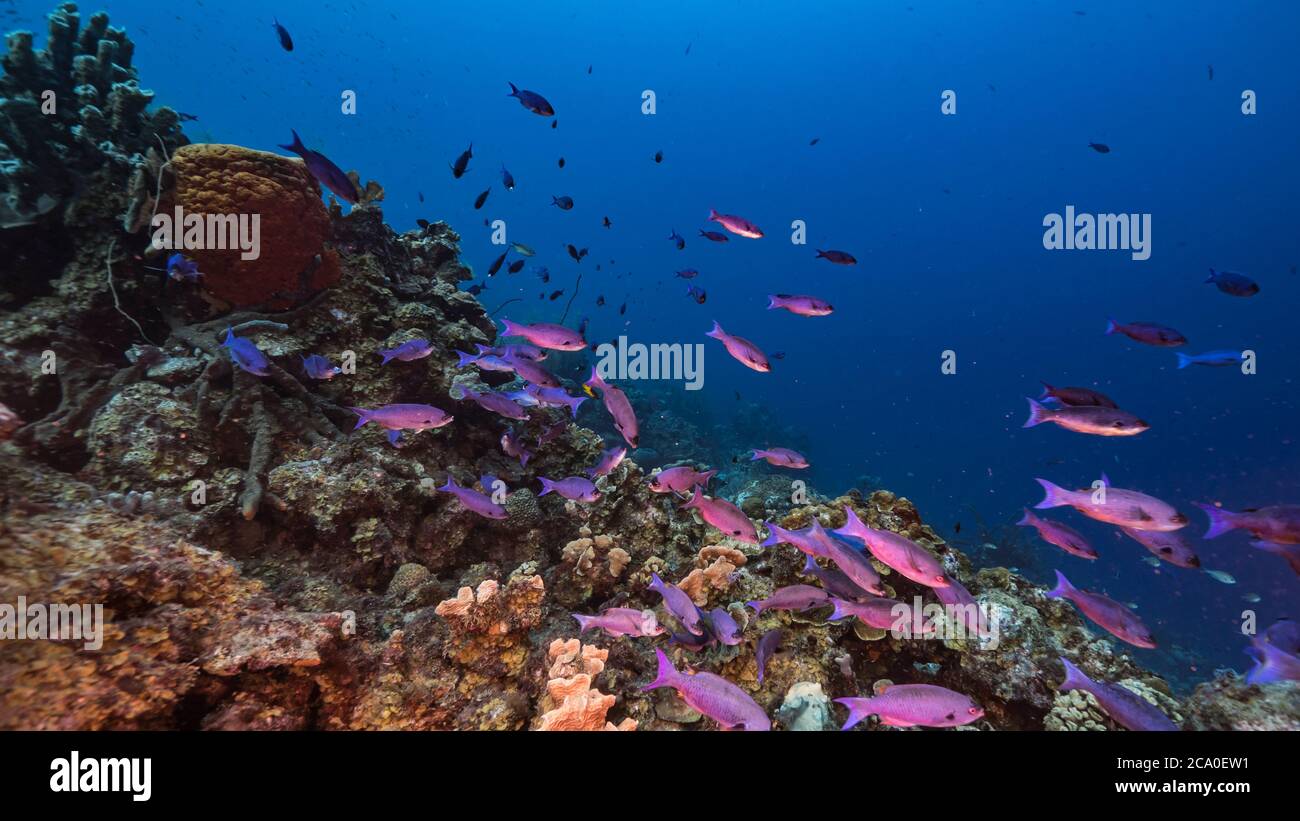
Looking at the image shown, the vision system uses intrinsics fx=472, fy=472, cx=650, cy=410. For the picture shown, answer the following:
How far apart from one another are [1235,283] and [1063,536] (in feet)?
15.0

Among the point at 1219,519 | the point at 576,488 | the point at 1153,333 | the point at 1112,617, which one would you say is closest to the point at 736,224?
the point at 576,488

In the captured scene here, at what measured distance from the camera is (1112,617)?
12.2 ft

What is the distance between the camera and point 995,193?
3420 inches

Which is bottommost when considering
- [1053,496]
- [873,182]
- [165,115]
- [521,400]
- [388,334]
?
[1053,496]

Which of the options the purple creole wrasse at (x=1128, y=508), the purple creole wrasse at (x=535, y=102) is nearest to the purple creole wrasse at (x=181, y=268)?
the purple creole wrasse at (x=535, y=102)

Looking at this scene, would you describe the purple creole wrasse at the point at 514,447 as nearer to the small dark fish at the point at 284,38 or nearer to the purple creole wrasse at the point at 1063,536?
the purple creole wrasse at the point at 1063,536

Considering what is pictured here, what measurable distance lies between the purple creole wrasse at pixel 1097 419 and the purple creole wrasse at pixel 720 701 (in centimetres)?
334

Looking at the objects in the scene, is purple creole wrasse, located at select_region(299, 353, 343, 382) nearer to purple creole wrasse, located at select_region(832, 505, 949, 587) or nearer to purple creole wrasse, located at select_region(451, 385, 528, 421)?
purple creole wrasse, located at select_region(451, 385, 528, 421)

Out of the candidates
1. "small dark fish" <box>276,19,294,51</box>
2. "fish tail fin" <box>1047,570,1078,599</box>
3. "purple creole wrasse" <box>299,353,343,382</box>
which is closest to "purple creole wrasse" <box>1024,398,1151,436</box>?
"fish tail fin" <box>1047,570,1078,599</box>

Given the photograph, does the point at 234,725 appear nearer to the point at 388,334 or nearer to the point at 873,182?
the point at 388,334

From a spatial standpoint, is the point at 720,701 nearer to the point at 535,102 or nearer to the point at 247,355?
the point at 247,355

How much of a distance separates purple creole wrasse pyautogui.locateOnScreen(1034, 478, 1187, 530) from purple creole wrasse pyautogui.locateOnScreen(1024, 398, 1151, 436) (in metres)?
0.52
